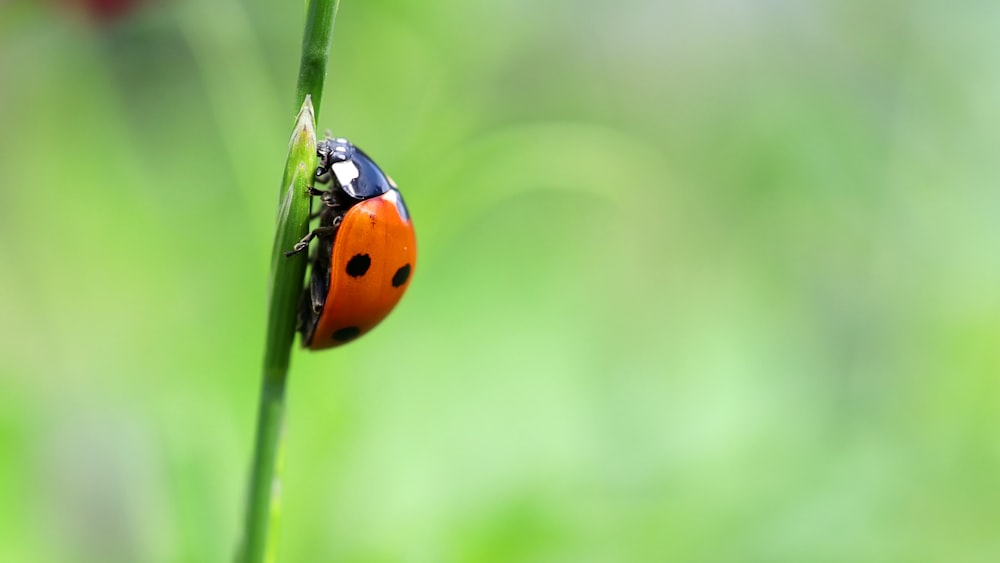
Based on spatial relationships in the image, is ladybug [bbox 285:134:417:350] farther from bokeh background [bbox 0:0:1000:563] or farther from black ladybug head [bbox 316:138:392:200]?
bokeh background [bbox 0:0:1000:563]

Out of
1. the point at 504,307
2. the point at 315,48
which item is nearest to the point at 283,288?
the point at 315,48

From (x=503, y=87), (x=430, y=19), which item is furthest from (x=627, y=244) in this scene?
(x=430, y=19)

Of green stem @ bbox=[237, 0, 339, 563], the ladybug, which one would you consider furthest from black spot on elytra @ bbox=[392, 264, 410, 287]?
green stem @ bbox=[237, 0, 339, 563]

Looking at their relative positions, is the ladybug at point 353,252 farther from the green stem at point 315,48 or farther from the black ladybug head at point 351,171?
the green stem at point 315,48

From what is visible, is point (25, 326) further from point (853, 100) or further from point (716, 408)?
point (853, 100)

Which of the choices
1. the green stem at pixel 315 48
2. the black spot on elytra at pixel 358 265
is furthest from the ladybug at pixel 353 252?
the green stem at pixel 315 48

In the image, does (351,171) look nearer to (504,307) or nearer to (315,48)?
(315,48)
